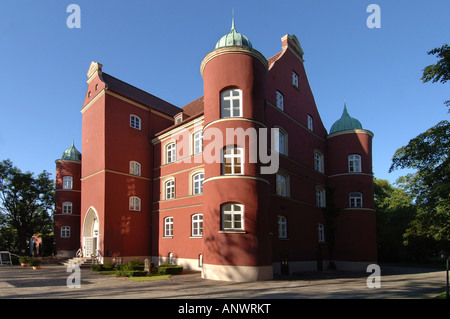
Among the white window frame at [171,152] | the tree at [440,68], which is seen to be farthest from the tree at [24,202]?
the tree at [440,68]

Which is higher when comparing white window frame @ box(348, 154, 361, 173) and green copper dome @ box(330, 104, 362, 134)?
green copper dome @ box(330, 104, 362, 134)

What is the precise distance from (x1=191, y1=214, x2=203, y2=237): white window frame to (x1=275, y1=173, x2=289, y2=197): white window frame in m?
5.46

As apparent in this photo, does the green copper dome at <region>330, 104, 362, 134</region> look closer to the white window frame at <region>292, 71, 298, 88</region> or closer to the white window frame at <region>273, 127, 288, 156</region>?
the white window frame at <region>292, 71, 298, 88</region>

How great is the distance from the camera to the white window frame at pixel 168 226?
26.1 m

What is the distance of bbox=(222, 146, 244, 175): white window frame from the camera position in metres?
18.4

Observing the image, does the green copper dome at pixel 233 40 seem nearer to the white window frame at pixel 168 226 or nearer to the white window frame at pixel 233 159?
the white window frame at pixel 233 159

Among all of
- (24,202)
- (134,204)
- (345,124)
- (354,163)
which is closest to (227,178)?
(134,204)

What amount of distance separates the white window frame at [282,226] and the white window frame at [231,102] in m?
7.44

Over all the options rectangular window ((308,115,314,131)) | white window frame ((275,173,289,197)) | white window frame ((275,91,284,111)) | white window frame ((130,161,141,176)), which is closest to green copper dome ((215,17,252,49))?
white window frame ((275,91,284,111))

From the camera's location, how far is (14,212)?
3588 cm

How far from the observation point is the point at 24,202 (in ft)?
119

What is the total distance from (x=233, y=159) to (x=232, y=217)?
119 inches
